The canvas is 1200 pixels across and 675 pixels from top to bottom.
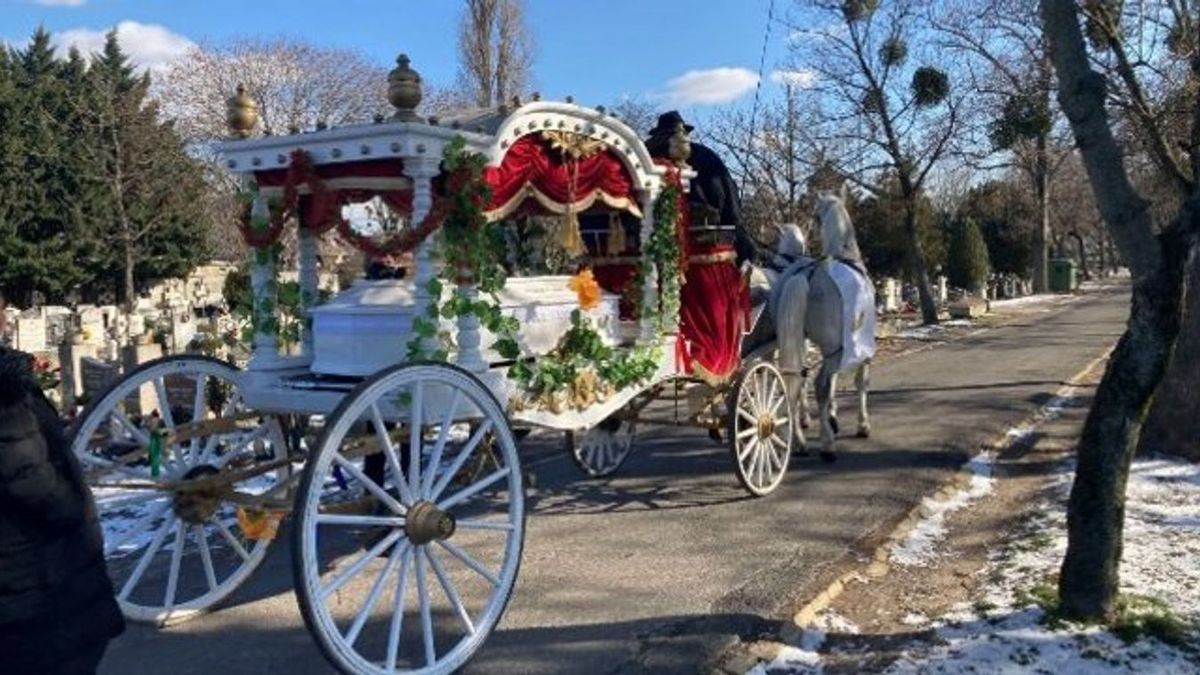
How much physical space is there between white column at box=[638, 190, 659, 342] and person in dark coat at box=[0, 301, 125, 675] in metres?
4.77

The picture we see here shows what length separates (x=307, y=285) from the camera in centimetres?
661

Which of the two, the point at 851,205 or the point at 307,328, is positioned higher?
the point at 851,205

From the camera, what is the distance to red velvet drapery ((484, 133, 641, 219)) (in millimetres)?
5898

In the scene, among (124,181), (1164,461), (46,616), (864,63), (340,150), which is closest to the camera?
(46,616)

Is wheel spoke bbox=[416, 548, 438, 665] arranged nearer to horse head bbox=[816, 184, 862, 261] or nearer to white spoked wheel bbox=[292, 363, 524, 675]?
white spoked wheel bbox=[292, 363, 524, 675]

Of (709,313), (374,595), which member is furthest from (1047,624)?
(709,313)

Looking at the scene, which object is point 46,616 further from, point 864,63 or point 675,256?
point 864,63

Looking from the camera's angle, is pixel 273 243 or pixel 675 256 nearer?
pixel 273 243

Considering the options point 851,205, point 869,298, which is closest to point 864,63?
point 851,205

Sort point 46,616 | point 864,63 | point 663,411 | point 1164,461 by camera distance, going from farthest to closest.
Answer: point 864,63
point 663,411
point 1164,461
point 46,616

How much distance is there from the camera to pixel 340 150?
5.44 meters

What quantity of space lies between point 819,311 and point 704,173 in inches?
79.1

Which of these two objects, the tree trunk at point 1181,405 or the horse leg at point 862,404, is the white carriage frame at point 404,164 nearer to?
the horse leg at point 862,404

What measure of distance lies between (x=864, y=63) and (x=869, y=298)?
18.7 metres
